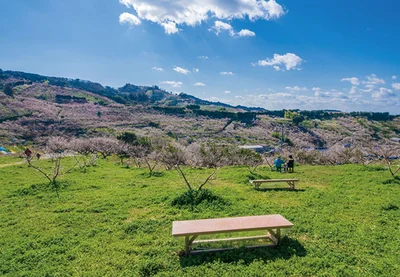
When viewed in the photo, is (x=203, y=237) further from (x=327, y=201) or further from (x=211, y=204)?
(x=327, y=201)

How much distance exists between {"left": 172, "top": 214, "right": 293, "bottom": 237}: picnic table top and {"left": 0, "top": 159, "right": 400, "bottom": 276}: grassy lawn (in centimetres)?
65

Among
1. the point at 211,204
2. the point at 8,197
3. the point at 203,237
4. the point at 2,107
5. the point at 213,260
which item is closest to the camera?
the point at 213,260

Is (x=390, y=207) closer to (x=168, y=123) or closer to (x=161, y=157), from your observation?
(x=161, y=157)

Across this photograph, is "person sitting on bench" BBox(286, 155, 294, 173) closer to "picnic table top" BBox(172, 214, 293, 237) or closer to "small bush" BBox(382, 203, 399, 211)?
"small bush" BBox(382, 203, 399, 211)

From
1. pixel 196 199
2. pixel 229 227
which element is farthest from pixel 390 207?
pixel 196 199

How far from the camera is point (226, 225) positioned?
6707 millimetres

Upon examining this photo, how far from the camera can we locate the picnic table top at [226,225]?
637cm

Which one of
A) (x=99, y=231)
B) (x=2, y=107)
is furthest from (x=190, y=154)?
(x=2, y=107)

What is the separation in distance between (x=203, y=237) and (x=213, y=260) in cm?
112

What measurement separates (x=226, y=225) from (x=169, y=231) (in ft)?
7.45

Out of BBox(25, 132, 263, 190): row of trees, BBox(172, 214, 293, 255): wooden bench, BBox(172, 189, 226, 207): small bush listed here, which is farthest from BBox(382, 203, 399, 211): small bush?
BBox(25, 132, 263, 190): row of trees

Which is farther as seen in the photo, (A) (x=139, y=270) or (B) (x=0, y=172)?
(B) (x=0, y=172)

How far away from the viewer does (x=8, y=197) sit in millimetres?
12148

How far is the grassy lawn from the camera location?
19.2ft
